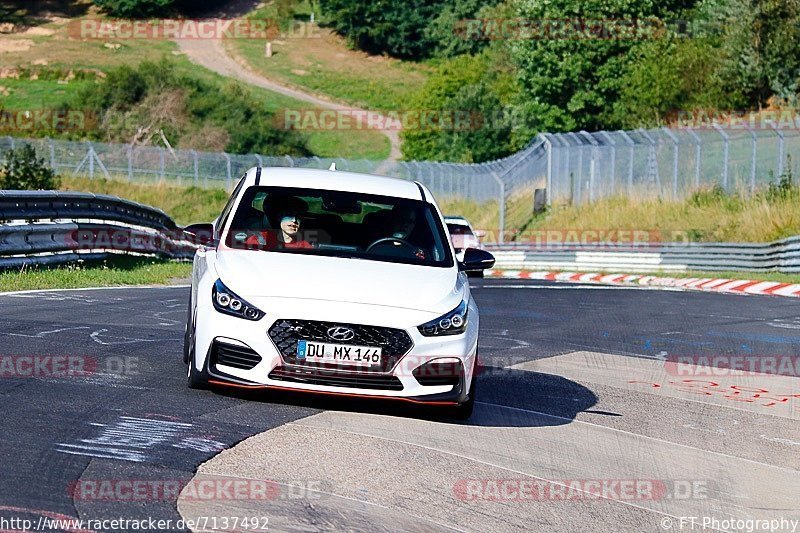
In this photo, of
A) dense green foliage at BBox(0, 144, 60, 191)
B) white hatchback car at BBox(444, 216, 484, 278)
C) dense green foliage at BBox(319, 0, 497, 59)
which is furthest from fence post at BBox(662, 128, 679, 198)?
dense green foliage at BBox(319, 0, 497, 59)

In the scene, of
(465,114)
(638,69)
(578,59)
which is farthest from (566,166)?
(465,114)

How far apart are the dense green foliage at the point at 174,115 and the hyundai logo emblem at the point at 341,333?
7169cm

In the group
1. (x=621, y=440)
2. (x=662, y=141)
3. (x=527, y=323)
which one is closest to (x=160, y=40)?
(x=662, y=141)

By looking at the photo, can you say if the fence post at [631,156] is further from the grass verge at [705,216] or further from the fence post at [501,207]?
the fence post at [501,207]

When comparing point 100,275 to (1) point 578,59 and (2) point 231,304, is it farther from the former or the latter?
(1) point 578,59

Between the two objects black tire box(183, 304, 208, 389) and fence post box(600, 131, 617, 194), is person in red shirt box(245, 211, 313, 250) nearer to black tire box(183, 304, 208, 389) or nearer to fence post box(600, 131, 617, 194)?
black tire box(183, 304, 208, 389)

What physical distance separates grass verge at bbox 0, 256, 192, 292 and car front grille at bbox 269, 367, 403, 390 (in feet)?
27.7

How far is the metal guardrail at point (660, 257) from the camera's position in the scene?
99.9ft

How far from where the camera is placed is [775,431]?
9758 millimetres

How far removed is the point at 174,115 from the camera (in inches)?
3214

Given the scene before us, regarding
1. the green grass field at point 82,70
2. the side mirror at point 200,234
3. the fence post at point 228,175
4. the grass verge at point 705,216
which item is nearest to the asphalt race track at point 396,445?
the side mirror at point 200,234

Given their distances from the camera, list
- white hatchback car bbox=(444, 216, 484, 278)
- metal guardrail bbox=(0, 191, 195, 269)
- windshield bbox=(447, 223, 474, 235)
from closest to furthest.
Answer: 1. metal guardrail bbox=(0, 191, 195, 269)
2. white hatchback car bbox=(444, 216, 484, 278)
3. windshield bbox=(447, 223, 474, 235)

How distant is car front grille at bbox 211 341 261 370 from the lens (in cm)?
852

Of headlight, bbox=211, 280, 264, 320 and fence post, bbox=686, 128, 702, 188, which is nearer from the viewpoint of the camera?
headlight, bbox=211, 280, 264, 320
